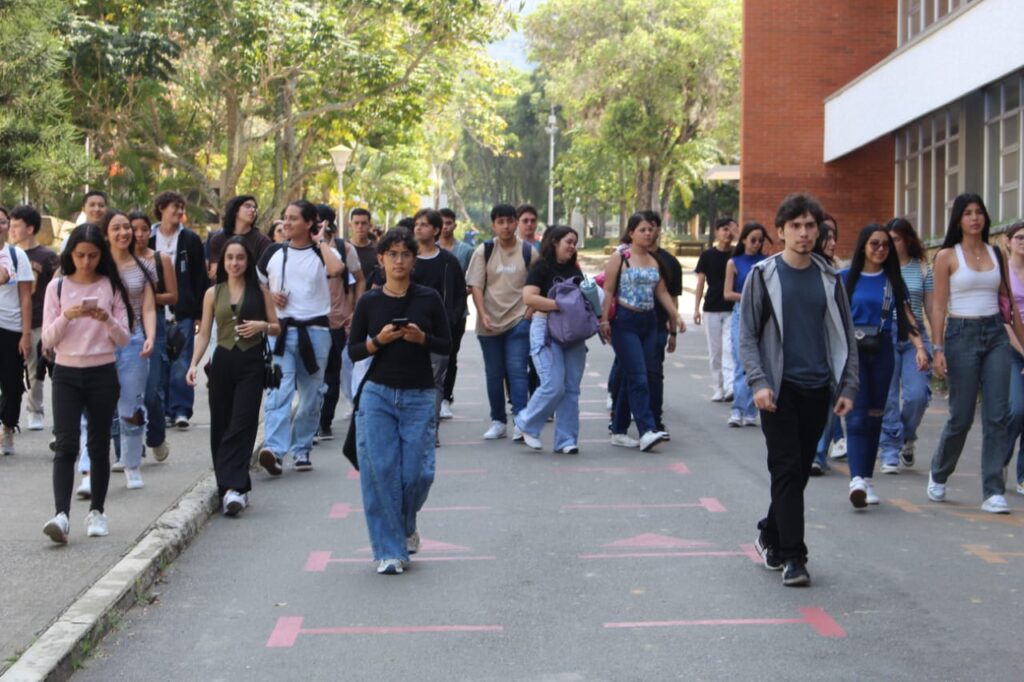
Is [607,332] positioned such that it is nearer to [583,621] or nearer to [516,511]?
[516,511]

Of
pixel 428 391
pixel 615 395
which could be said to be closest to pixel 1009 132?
pixel 615 395

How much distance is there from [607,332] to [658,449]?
3.49 ft

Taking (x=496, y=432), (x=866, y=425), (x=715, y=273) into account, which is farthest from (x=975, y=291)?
(x=715, y=273)

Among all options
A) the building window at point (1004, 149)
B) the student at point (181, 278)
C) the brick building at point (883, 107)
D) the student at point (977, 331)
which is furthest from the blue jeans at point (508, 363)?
the building window at point (1004, 149)

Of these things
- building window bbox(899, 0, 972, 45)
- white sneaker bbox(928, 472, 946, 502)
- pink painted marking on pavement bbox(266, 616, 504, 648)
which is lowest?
pink painted marking on pavement bbox(266, 616, 504, 648)

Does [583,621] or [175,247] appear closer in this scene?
[583,621]

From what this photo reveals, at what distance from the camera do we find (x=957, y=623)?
6.50 metres

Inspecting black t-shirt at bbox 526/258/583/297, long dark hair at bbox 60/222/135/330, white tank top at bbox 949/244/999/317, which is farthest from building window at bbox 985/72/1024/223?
long dark hair at bbox 60/222/135/330

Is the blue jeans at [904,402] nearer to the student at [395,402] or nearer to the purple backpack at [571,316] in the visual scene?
the purple backpack at [571,316]

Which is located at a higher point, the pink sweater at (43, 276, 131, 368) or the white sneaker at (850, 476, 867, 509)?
the pink sweater at (43, 276, 131, 368)

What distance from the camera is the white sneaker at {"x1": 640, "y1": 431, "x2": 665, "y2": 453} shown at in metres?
11.8

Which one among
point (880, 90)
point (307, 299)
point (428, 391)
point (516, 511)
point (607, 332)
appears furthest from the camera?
point (880, 90)

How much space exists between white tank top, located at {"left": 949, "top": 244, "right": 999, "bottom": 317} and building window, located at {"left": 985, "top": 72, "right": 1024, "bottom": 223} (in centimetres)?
1051

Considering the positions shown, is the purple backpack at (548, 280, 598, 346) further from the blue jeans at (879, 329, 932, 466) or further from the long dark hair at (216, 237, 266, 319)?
the long dark hair at (216, 237, 266, 319)
